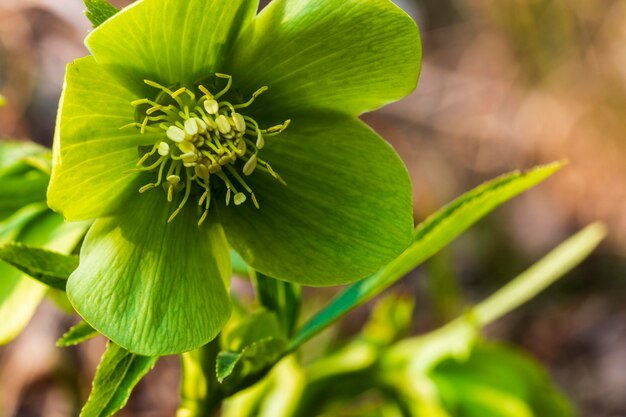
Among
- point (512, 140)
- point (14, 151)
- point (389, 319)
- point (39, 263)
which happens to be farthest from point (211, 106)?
point (512, 140)

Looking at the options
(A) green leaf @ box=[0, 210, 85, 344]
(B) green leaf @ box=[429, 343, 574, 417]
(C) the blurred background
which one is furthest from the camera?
(C) the blurred background

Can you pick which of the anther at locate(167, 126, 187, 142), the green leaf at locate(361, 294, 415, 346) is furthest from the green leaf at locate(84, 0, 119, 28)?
the green leaf at locate(361, 294, 415, 346)

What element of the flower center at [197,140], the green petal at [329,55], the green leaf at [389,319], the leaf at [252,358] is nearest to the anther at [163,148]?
the flower center at [197,140]

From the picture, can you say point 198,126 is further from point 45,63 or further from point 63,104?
point 45,63

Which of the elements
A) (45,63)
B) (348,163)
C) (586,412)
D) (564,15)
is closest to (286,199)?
(348,163)

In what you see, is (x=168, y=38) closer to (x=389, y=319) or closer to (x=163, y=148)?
(x=163, y=148)

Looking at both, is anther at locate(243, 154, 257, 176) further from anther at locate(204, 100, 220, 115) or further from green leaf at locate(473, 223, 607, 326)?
green leaf at locate(473, 223, 607, 326)
